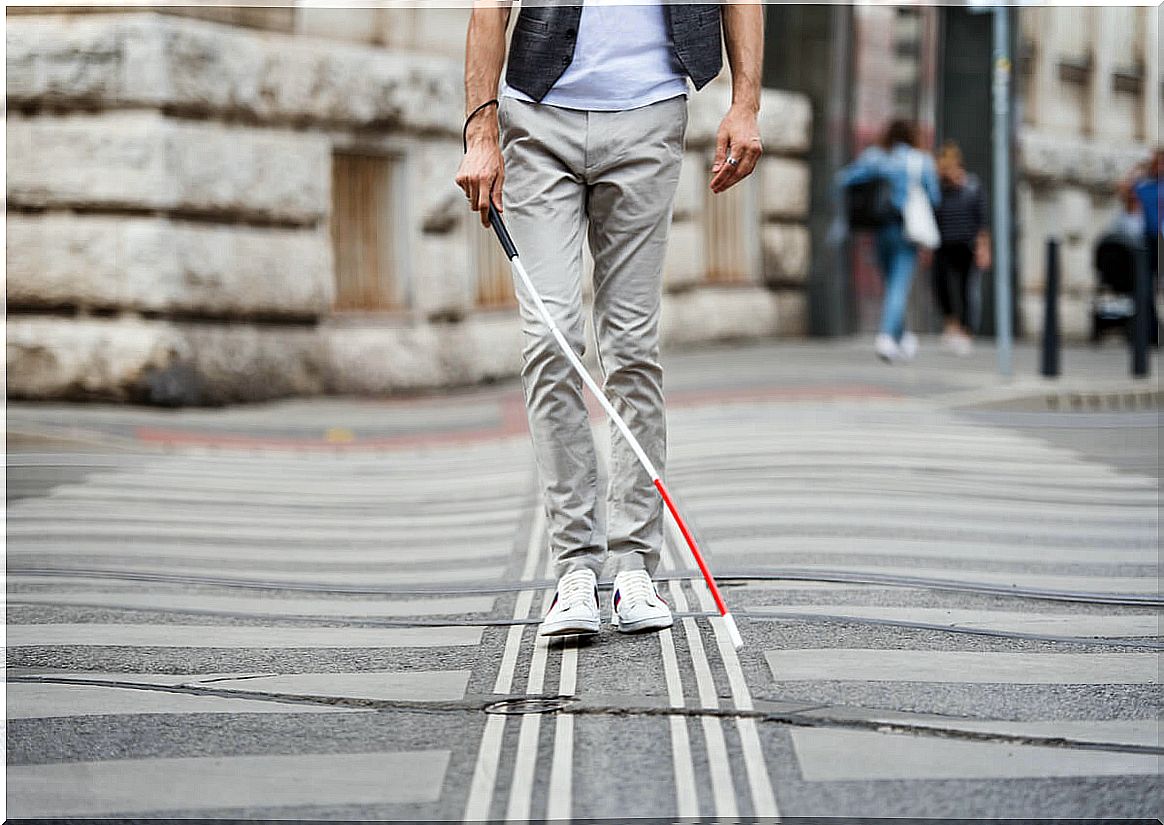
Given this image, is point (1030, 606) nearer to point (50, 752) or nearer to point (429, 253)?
point (50, 752)

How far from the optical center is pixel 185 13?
482 inches

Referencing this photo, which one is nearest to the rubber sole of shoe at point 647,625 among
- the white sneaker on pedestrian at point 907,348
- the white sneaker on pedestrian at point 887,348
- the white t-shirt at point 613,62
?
the white t-shirt at point 613,62

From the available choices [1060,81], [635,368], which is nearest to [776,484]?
[635,368]

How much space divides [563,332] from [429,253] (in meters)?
9.29

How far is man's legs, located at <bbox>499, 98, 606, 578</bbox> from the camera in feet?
16.0

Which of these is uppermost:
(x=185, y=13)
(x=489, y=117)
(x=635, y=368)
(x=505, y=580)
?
(x=185, y=13)

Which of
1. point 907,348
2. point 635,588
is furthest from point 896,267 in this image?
point 635,588

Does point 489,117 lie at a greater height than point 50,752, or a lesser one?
greater

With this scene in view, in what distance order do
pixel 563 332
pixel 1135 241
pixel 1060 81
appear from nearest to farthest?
pixel 563 332
pixel 1135 241
pixel 1060 81

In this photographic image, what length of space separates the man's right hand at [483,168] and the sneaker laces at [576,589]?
0.95 metres

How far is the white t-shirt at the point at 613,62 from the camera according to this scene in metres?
4.93

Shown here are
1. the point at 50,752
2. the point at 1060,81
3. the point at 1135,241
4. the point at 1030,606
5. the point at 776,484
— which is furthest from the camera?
the point at 1060,81

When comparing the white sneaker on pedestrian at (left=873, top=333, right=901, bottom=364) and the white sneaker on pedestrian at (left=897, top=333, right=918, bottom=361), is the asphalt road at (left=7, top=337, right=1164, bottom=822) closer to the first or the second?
the white sneaker on pedestrian at (left=873, top=333, right=901, bottom=364)

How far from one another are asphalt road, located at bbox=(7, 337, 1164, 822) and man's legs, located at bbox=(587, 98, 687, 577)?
350 millimetres
